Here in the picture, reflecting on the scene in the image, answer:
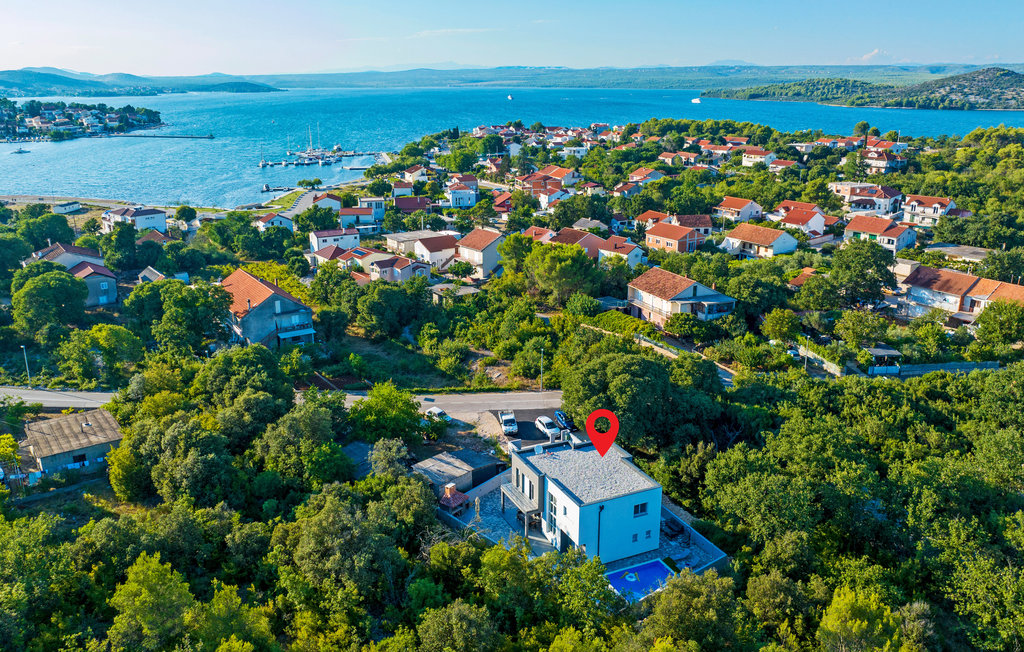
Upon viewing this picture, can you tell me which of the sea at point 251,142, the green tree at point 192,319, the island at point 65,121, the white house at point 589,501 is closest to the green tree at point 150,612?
the white house at point 589,501

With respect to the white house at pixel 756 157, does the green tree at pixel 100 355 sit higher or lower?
lower

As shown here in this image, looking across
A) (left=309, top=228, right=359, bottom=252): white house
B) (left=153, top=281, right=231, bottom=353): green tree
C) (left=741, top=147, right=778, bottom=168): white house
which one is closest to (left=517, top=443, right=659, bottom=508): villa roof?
(left=153, top=281, right=231, bottom=353): green tree

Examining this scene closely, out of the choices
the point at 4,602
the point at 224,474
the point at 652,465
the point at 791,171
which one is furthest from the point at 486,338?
the point at 791,171

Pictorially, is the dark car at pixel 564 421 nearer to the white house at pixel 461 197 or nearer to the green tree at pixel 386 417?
the green tree at pixel 386 417

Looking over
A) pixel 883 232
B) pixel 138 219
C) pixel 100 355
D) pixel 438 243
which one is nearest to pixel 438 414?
pixel 100 355

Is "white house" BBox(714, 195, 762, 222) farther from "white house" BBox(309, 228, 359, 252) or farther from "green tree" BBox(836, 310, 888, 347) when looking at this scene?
"white house" BBox(309, 228, 359, 252)
